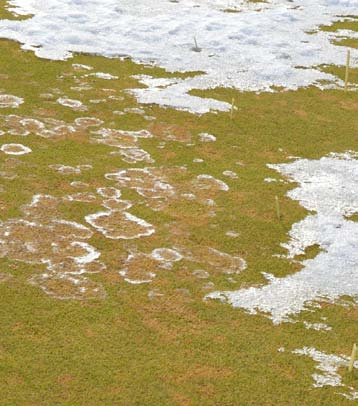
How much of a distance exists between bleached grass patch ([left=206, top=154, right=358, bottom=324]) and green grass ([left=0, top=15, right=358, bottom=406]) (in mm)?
312

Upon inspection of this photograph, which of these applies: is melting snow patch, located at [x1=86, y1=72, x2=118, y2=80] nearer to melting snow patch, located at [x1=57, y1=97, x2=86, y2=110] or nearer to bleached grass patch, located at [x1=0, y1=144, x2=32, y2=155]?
melting snow patch, located at [x1=57, y1=97, x2=86, y2=110]

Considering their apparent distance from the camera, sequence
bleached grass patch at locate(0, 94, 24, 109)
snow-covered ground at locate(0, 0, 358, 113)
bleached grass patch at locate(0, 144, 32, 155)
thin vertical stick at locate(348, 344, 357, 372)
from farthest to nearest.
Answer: snow-covered ground at locate(0, 0, 358, 113)
bleached grass patch at locate(0, 94, 24, 109)
bleached grass patch at locate(0, 144, 32, 155)
thin vertical stick at locate(348, 344, 357, 372)

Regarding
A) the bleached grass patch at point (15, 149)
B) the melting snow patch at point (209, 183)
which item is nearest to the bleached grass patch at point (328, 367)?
the melting snow patch at point (209, 183)

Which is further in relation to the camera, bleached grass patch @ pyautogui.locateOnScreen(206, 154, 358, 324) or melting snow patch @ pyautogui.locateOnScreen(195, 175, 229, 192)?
melting snow patch @ pyautogui.locateOnScreen(195, 175, 229, 192)

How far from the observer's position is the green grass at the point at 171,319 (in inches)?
509

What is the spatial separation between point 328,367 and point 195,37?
2253 centimetres

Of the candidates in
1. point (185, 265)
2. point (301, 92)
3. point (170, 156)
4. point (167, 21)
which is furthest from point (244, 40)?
point (185, 265)

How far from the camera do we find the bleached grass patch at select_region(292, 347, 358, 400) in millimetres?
13375

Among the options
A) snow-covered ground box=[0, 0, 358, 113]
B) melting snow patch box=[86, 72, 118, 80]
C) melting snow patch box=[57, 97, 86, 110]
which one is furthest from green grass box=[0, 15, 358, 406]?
melting snow patch box=[86, 72, 118, 80]

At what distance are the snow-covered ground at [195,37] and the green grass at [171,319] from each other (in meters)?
5.22

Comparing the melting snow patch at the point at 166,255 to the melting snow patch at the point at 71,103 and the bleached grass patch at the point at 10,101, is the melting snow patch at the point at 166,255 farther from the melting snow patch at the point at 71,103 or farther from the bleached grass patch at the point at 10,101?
the bleached grass patch at the point at 10,101

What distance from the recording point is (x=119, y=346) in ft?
45.4

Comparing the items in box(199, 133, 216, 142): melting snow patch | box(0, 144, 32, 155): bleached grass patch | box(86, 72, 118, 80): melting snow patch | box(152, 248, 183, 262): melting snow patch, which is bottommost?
box(152, 248, 183, 262): melting snow patch

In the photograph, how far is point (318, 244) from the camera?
1797 cm
